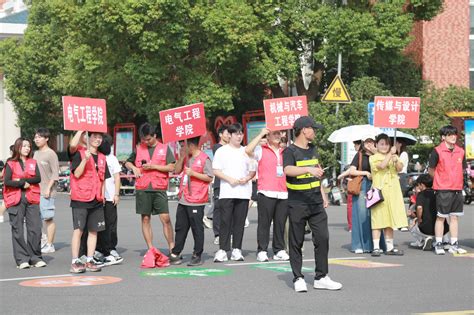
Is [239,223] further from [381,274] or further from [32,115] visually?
[32,115]

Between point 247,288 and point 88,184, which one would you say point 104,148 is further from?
point 247,288

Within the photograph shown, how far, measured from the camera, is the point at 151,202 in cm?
1407

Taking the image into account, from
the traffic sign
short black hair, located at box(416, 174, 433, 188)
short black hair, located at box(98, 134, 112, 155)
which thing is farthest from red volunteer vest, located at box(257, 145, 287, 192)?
the traffic sign

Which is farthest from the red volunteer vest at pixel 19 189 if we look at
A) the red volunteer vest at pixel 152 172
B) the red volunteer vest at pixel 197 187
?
the red volunteer vest at pixel 197 187

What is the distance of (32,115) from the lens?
55219mm

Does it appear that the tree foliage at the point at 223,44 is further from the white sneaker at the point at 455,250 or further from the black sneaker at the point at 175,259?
the black sneaker at the point at 175,259

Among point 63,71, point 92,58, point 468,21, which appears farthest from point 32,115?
point 468,21

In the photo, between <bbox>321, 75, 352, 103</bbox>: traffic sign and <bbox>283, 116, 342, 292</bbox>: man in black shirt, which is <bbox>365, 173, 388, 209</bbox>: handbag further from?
<bbox>321, 75, 352, 103</bbox>: traffic sign

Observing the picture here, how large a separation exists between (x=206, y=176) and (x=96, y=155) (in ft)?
4.91

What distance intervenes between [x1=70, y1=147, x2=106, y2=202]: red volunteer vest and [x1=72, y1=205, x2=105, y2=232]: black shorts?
0.14m

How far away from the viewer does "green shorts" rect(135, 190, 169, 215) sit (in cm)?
1402

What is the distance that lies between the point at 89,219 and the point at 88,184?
45 centimetres

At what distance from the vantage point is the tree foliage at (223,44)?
36.2m

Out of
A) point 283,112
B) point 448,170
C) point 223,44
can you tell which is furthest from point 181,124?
point 223,44
